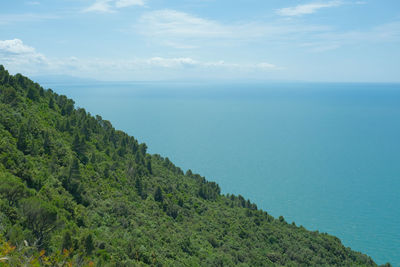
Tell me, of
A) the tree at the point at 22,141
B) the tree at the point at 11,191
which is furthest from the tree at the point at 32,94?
the tree at the point at 11,191

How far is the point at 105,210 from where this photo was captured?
31234 millimetres

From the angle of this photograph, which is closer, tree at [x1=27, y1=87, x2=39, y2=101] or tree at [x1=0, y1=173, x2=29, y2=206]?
tree at [x1=0, y1=173, x2=29, y2=206]

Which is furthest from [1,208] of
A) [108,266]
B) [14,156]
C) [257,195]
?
[257,195]

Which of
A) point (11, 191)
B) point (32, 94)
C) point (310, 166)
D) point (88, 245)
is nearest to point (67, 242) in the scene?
point (88, 245)

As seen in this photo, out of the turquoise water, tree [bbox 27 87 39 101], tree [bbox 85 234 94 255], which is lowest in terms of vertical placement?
the turquoise water

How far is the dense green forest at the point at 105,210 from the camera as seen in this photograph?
17281 mm

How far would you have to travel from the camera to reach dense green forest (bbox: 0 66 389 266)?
680 inches

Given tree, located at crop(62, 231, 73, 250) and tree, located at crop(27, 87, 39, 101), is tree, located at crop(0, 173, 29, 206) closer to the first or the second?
tree, located at crop(62, 231, 73, 250)

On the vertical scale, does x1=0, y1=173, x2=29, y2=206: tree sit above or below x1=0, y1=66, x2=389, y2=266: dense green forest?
above

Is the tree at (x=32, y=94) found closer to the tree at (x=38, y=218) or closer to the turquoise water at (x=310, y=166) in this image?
the tree at (x=38, y=218)

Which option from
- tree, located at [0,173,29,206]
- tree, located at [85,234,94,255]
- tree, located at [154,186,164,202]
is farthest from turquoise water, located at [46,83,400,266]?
tree, located at [0,173,29,206]

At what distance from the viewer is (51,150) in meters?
35.8

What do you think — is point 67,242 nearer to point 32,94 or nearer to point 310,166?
point 32,94

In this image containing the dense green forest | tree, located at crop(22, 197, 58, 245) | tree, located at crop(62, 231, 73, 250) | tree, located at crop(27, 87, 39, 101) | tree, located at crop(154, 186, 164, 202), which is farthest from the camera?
tree, located at crop(27, 87, 39, 101)
